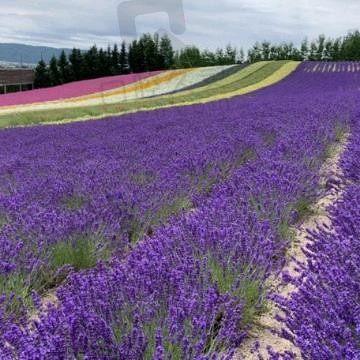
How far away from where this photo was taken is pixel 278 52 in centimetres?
6962

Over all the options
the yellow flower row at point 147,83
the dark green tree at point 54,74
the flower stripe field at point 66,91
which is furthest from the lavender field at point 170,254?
the dark green tree at point 54,74

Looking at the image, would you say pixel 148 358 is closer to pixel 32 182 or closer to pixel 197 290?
pixel 197 290

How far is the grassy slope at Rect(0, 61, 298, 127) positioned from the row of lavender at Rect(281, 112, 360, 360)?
590 inches

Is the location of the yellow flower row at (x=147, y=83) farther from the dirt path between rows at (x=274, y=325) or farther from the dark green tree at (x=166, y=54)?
the dirt path between rows at (x=274, y=325)

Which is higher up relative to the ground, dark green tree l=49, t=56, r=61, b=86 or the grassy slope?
dark green tree l=49, t=56, r=61, b=86

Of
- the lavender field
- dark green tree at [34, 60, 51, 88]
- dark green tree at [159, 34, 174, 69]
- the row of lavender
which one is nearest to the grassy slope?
the lavender field

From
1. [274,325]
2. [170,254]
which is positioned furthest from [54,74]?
[274,325]

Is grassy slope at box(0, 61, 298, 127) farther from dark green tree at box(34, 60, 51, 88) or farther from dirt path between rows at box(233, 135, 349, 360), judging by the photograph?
dark green tree at box(34, 60, 51, 88)

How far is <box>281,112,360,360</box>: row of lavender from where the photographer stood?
4.94ft

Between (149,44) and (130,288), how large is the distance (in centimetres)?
5663

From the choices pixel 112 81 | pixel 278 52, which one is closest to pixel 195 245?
pixel 112 81

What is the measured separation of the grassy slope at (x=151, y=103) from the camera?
17266mm

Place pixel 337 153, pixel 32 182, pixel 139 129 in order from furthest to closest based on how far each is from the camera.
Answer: pixel 139 129
pixel 337 153
pixel 32 182

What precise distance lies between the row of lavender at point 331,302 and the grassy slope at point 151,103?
15.0 meters
